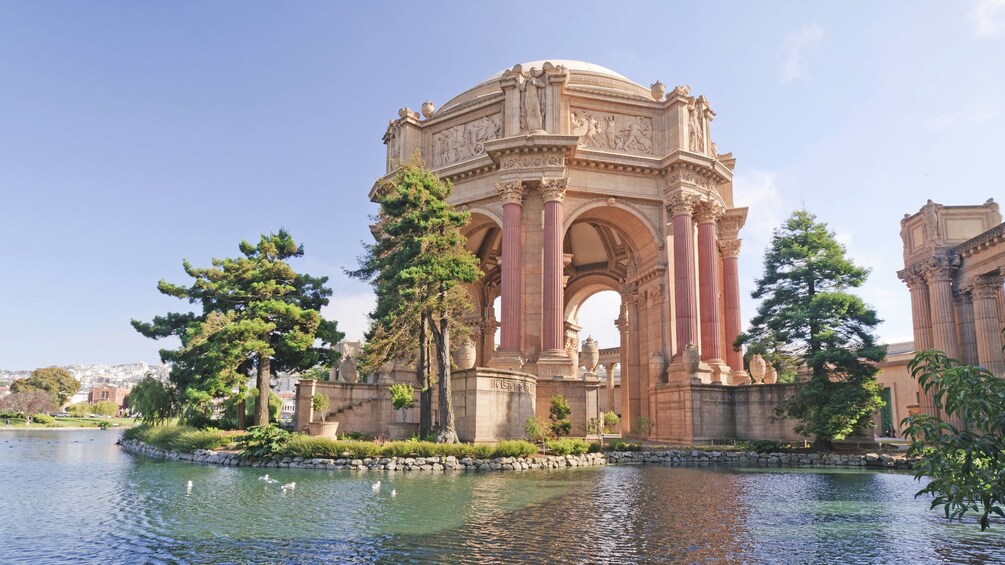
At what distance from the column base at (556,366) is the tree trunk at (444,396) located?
19.6ft

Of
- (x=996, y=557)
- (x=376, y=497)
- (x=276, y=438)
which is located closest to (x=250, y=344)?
(x=276, y=438)

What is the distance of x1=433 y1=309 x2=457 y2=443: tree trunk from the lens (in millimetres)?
20641

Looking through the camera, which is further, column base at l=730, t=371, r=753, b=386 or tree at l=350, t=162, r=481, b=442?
column base at l=730, t=371, r=753, b=386

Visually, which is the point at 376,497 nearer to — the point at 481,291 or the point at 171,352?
the point at 171,352

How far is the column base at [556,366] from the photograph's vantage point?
27141mm

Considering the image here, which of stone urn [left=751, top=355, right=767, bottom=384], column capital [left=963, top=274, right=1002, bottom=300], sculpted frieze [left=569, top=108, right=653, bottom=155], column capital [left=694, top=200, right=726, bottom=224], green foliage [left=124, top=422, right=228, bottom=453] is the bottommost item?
green foliage [left=124, top=422, right=228, bottom=453]

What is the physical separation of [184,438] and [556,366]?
47.4 feet

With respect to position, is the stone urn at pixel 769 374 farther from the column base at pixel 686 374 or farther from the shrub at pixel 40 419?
the shrub at pixel 40 419

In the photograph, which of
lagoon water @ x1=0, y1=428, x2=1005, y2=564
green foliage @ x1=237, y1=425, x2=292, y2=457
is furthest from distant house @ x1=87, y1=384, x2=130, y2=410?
lagoon water @ x1=0, y1=428, x2=1005, y2=564

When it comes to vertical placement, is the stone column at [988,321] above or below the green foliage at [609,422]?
above

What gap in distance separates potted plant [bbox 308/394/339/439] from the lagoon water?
591cm

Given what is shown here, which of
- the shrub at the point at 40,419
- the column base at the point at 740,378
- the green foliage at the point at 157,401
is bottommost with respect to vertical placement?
the shrub at the point at 40,419

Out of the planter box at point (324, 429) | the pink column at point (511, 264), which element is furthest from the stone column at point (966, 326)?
the planter box at point (324, 429)

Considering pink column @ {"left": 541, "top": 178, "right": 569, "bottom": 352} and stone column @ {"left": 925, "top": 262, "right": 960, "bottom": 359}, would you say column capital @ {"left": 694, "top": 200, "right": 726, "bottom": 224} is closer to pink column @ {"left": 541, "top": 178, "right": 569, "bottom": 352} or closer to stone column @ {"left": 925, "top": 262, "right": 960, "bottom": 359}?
pink column @ {"left": 541, "top": 178, "right": 569, "bottom": 352}
